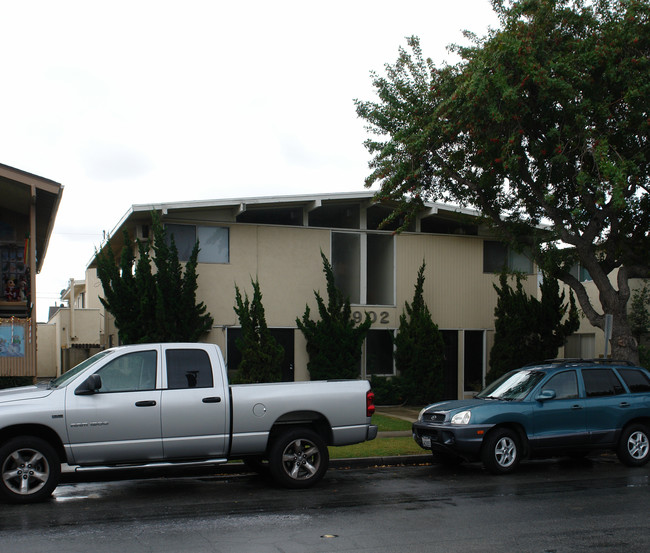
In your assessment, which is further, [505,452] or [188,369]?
[505,452]

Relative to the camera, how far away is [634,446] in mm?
12148

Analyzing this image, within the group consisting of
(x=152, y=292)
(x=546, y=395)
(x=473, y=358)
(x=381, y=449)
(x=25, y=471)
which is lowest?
(x=381, y=449)

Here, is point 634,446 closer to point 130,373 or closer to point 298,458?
point 298,458

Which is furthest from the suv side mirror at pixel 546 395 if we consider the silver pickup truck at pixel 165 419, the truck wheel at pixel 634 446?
the silver pickup truck at pixel 165 419

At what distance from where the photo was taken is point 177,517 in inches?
318

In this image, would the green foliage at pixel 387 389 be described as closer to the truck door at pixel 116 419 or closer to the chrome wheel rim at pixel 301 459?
the chrome wheel rim at pixel 301 459

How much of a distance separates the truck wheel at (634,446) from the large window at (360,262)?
9721 mm

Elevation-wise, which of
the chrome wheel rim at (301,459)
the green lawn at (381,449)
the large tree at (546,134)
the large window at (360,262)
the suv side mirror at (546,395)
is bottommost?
the green lawn at (381,449)

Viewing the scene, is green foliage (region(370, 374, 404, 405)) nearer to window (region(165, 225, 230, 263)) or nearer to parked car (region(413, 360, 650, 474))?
window (region(165, 225, 230, 263))

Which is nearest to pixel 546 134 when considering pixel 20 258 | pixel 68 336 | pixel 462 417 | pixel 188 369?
pixel 462 417

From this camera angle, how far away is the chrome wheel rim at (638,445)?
39.7 ft

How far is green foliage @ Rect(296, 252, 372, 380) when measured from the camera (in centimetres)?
1970

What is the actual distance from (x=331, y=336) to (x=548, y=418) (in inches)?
351

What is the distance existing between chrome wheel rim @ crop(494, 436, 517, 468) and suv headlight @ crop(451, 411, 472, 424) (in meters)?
0.60
